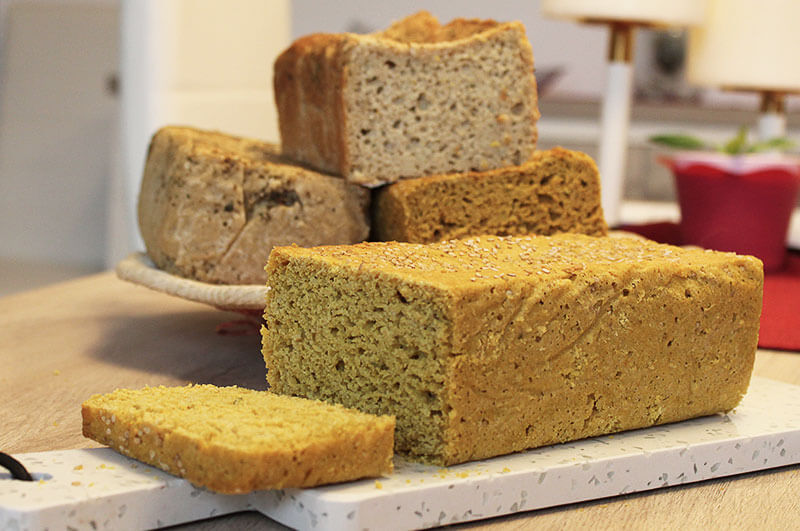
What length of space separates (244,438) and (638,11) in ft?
5.90

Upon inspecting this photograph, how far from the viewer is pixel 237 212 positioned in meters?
1.36

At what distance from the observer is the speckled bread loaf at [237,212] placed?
4.45ft

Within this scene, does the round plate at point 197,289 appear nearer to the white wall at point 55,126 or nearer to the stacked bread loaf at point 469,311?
the stacked bread loaf at point 469,311

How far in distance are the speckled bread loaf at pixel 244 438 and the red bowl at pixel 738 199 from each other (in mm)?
1254

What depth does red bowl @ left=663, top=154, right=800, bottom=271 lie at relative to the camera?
1.93m

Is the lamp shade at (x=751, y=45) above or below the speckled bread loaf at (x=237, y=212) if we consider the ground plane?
above

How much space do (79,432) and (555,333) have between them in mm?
524

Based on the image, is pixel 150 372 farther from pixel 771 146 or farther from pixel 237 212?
pixel 771 146

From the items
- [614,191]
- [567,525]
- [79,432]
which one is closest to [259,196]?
[79,432]

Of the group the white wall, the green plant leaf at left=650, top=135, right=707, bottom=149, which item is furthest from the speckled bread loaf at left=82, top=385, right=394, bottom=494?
the white wall

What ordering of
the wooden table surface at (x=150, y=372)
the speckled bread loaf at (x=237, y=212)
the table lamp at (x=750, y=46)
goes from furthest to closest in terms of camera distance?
the table lamp at (x=750, y=46) < the speckled bread loaf at (x=237, y=212) < the wooden table surface at (x=150, y=372)

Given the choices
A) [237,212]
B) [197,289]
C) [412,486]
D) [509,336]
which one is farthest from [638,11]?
[412,486]

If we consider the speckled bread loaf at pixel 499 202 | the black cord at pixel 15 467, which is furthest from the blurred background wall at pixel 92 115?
the black cord at pixel 15 467

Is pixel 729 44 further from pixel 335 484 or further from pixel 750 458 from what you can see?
pixel 335 484
